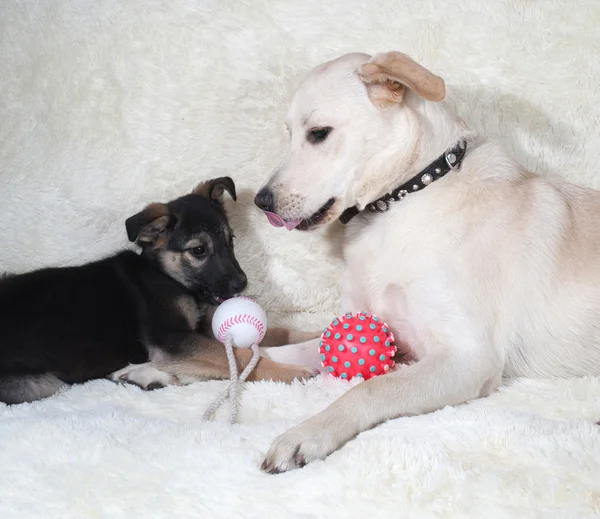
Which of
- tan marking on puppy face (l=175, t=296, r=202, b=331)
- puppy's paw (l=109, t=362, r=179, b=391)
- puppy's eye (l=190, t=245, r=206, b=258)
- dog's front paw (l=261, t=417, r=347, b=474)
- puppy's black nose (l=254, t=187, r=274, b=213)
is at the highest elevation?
puppy's black nose (l=254, t=187, r=274, b=213)

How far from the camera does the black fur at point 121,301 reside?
296 cm

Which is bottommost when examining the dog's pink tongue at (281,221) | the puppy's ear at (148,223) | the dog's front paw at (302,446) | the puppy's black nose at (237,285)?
the dog's front paw at (302,446)

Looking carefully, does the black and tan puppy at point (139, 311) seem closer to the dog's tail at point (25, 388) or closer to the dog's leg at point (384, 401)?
the dog's tail at point (25, 388)

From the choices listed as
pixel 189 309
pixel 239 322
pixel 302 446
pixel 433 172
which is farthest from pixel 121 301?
pixel 433 172

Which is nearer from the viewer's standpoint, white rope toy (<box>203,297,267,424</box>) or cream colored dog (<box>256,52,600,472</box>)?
cream colored dog (<box>256,52,600,472</box>)

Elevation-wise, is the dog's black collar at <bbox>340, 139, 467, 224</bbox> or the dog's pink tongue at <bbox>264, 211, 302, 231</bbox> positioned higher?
the dog's black collar at <bbox>340, 139, 467, 224</bbox>

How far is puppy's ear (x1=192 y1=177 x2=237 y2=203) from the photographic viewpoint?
142 inches

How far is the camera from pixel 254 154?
387 cm

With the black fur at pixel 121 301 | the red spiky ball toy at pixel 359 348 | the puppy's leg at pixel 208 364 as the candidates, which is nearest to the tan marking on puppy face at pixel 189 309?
the black fur at pixel 121 301

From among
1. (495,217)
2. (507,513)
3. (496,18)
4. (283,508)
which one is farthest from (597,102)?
(283,508)

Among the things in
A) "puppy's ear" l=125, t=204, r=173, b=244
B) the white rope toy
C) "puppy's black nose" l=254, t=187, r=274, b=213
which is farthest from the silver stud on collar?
"puppy's ear" l=125, t=204, r=173, b=244

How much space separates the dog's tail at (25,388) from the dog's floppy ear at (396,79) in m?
1.73

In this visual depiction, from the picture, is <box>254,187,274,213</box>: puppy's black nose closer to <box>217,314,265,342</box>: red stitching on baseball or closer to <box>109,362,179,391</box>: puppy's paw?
<box>217,314,265,342</box>: red stitching on baseball

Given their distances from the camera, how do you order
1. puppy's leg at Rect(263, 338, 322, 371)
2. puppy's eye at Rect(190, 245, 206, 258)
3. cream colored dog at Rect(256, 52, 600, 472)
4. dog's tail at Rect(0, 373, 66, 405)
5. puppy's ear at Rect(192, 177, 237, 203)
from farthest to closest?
puppy's ear at Rect(192, 177, 237, 203) < puppy's eye at Rect(190, 245, 206, 258) < puppy's leg at Rect(263, 338, 322, 371) < dog's tail at Rect(0, 373, 66, 405) < cream colored dog at Rect(256, 52, 600, 472)
